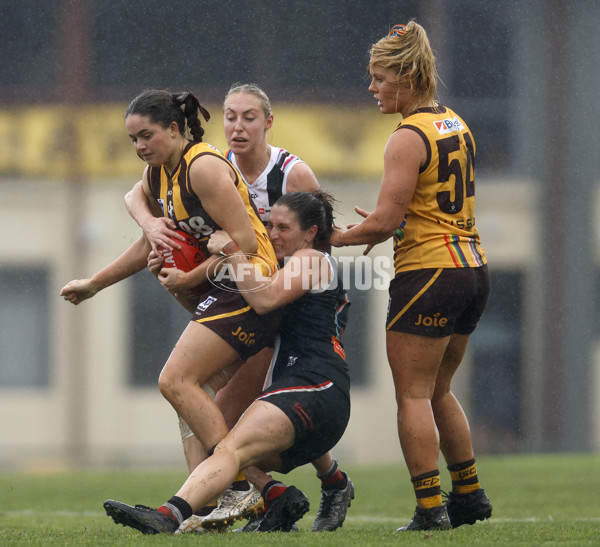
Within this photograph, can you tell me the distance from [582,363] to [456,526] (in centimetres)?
1095

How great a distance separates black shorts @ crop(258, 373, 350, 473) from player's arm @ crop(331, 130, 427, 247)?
651 mm

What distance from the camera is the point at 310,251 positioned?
4.38 meters

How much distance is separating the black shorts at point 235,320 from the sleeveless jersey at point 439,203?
610 millimetres

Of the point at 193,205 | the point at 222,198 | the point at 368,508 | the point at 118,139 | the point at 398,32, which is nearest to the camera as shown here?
the point at 222,198

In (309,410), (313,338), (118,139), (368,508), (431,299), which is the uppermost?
(118,139)

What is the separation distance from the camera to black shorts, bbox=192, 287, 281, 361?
164 inches

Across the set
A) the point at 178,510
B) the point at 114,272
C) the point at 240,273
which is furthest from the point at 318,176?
the point at 178,510

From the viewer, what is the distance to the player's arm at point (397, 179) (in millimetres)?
4215

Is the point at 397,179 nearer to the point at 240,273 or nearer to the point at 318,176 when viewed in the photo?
the point at 240,273

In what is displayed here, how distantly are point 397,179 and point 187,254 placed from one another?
0.87 metres

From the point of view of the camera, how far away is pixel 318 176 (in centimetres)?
1490

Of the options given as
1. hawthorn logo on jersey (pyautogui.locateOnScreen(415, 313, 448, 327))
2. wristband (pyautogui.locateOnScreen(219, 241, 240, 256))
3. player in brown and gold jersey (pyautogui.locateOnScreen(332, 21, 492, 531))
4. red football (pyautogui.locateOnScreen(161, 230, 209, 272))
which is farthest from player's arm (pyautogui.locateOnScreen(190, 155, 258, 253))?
hawthorn logo on jersey (pyautogui.locateOnScreen(415, 313, 448, 327))

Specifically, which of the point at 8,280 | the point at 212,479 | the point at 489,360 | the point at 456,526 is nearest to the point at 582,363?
the point at 489,360

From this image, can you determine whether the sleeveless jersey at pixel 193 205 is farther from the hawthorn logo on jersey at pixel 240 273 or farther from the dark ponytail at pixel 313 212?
the dark ponytail at pixel 313 212
